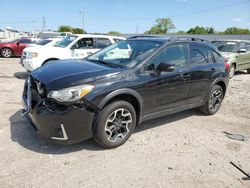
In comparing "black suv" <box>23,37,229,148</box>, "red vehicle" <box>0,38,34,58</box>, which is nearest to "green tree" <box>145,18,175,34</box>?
"red vehicle" <box>0,38,34,58</box>

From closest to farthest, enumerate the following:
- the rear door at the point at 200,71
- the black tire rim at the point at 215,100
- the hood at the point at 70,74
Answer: the hood at the point at 70,74 < the rear door at the point at 200,71 < the black tire rim at the point at 215,100

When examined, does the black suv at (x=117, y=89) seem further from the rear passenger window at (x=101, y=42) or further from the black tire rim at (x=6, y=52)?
the black tire rim at (x=6, y=52)

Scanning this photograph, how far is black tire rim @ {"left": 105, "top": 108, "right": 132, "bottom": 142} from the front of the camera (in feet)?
12.4

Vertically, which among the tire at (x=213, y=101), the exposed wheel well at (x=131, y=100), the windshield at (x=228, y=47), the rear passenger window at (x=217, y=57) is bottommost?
the tire at (x=213, y=101)

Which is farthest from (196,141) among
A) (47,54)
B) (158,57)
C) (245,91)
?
(47,54)

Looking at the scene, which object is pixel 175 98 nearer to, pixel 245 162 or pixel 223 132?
pixel 223 132

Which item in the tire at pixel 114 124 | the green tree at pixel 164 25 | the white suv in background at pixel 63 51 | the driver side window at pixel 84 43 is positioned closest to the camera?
the tire at pixel 114 124

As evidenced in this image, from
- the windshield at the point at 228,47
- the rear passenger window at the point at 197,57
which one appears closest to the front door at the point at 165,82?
the rear passenger window at the point at 197,57

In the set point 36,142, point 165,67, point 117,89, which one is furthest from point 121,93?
point 36,142

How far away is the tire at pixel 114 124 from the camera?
362cm

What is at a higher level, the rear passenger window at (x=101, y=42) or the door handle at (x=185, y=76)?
the rear passenger window at (x=101, y=42)

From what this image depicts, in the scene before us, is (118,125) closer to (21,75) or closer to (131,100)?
(131,100)

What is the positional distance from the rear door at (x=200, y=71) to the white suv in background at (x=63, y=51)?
4.87 metres

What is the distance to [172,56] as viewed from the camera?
458cm
